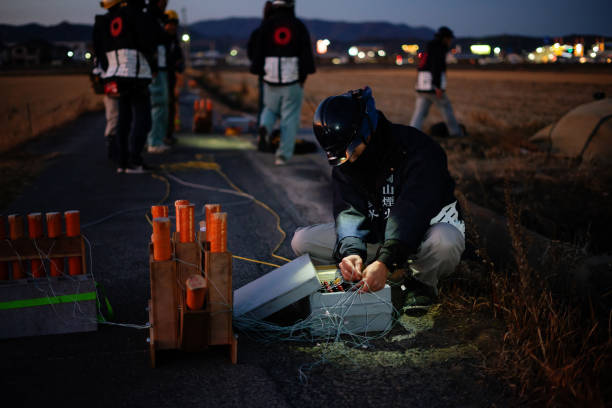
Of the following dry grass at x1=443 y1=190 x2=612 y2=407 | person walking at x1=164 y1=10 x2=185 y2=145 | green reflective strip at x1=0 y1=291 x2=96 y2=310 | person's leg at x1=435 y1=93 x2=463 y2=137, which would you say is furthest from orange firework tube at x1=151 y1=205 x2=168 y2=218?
person's leg at x1=435 y1=93 x2=463 y2=137

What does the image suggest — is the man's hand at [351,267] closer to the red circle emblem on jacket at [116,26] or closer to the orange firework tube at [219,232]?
the orange firework tube at [219,232]

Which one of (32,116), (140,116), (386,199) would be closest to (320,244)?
(386,199)

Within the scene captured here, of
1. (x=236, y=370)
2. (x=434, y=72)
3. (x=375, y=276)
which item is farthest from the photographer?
(x=434, y=72)

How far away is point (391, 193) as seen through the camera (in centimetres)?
358

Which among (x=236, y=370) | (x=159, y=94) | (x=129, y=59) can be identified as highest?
(x=129, y=59)

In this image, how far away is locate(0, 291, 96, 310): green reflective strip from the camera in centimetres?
316

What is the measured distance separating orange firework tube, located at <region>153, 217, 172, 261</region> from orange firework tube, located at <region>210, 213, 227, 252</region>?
0.24 m

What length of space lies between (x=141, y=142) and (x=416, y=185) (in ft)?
18.6

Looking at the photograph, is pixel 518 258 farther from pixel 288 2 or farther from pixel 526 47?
pixel 288 2

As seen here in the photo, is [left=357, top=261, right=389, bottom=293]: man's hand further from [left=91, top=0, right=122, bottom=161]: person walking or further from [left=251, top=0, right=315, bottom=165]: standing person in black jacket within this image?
[left=251, top=0, right=315, bottom=165]: standing person in black jacket

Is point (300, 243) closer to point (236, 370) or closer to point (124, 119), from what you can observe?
point (236, 370)

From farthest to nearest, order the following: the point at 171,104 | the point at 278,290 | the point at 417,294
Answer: the point at 171,104, the point at 417,294, the point at 278,290

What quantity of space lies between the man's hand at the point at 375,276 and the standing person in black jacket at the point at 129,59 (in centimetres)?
565

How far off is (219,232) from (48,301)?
121cm
